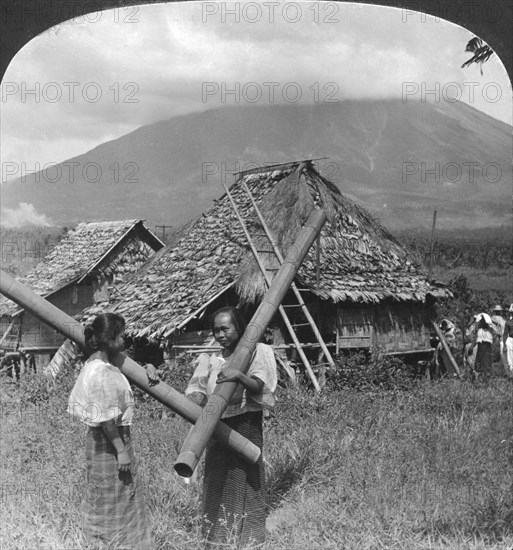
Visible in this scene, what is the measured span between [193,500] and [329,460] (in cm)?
112

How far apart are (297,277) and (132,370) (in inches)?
167

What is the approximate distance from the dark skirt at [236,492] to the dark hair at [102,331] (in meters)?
0.93

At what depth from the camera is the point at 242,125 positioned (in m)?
4.63

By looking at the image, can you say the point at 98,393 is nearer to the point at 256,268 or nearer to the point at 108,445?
the point at 108,445

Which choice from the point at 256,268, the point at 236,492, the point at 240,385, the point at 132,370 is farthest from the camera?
the point at 256,268

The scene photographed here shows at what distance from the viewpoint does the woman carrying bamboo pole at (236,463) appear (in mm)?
3703

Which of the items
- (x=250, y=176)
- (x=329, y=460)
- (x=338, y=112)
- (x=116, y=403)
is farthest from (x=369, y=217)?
(x=116, y=403)

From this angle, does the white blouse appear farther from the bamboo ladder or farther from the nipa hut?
the bamboo ladder

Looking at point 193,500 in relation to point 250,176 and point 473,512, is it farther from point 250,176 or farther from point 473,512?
point 250,176

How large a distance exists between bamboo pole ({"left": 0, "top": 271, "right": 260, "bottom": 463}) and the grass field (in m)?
0.55

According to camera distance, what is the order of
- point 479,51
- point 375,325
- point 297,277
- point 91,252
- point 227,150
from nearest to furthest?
point 479,51
point 91,252
point 227,150
point 297,277
point 375,325

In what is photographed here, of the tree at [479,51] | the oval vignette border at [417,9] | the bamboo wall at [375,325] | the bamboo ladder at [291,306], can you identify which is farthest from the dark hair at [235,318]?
the bamboo wall at [375,325]

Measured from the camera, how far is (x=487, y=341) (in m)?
10.2

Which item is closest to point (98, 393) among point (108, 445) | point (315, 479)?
point (108, 445)
